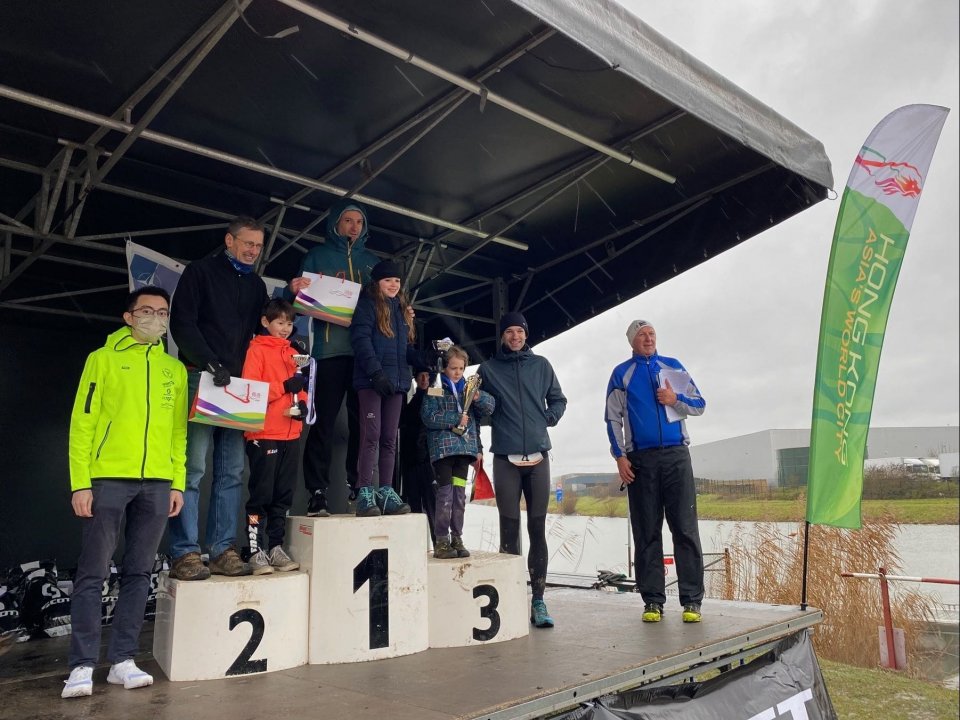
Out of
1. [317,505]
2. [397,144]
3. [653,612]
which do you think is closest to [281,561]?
[317,505]

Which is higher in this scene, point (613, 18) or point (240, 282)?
point (613, 18)

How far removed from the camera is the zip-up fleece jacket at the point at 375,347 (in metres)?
3.19

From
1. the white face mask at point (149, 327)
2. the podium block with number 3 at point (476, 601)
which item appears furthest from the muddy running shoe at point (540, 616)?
the white face mask at point (149, 327)

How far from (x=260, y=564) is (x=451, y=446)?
108 cm

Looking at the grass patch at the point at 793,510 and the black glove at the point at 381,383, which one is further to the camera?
the grass patch at the point at 793,510

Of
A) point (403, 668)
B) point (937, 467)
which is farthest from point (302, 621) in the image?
point (937, 467)

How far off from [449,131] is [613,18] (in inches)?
52.0

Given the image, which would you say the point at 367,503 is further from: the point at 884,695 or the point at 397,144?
the point at 884,695

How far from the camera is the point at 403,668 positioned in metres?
2.51

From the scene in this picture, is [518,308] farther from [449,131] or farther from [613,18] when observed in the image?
[613,18]

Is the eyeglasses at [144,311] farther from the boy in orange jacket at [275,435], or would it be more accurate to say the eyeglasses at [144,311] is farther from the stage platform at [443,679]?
the stage platform at [443,679]

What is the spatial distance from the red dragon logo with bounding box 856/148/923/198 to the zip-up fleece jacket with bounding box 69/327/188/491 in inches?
162

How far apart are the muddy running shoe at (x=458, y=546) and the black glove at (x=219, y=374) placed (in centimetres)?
132

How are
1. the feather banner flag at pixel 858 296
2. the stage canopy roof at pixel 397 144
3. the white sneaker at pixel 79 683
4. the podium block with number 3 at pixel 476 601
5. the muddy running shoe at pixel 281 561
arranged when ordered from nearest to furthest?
the white sneaker at pixel 79 683, the muddy running shoe at pixel 281 561, the podium block with number 3 at pixel 476 601, the stage canopy roof at pixel 397 144, the feather banner flag at pixel 858 296
